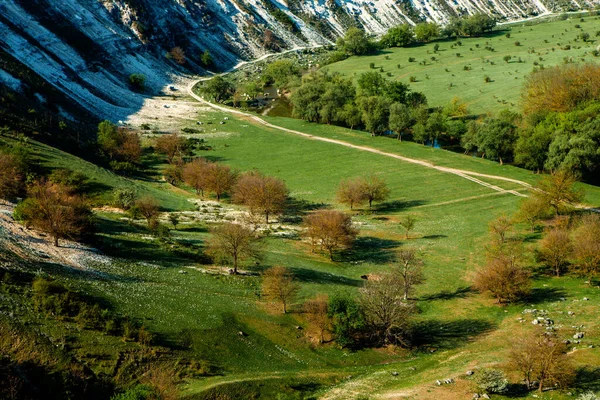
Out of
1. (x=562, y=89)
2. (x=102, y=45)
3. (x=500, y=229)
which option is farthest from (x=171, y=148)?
(x=562, y=89)

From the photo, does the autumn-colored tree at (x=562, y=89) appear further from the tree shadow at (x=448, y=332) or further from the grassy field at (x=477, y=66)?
the tree shadow at (x=448, y=332)

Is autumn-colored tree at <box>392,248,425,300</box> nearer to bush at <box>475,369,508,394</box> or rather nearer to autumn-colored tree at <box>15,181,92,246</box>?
bush at <box>475,369,508,394</box>

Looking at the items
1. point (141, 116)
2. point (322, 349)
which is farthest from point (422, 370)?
point (141, 116)

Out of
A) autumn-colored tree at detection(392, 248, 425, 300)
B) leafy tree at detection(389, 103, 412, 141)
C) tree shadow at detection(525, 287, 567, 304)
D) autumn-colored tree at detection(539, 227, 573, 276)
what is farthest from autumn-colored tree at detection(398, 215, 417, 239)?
leafy tree at detection(389, 103, 412, 141)

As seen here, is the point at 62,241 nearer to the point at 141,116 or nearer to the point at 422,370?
the point at 422,370

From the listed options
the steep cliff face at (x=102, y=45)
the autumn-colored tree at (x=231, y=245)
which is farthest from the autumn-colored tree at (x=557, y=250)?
the steep cliff face at (x=102, y=45)

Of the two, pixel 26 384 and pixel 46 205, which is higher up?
pixel 46 205
